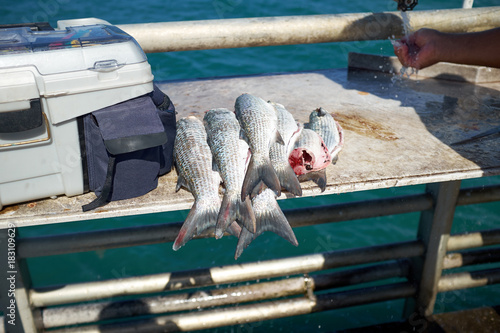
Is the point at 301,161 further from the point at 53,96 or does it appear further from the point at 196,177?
the point at 53,96

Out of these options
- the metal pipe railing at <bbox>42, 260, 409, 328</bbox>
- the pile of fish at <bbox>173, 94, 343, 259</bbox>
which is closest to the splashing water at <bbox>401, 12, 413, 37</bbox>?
the pile of fish at <bbox>173, 94, 343, 259</bbox>

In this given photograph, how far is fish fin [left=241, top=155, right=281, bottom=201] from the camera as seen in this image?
2172 millimetres

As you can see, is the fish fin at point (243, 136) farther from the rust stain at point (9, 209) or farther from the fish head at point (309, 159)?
the rust stain at point (9, 209)

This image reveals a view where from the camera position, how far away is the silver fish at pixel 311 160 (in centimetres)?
232

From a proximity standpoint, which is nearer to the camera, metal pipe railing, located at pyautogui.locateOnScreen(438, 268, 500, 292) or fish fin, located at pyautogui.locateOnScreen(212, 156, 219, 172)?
fish fin, located at pyautogui.locateOnScreen(212, 156, 219, 172)

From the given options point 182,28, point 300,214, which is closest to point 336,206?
point 300,214

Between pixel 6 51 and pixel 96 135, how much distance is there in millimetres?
525

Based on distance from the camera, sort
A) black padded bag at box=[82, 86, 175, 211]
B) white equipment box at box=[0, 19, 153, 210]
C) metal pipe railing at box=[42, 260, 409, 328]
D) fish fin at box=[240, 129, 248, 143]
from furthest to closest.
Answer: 1. metal pipe railing at box=[42, 260, 409, 328]
2. fish fin at box=[240, 129, 248, 143]
3. black padded bag at box=[82, 86, 175, 211]
4. white equipment box at box=[0, 19, 153, 210]

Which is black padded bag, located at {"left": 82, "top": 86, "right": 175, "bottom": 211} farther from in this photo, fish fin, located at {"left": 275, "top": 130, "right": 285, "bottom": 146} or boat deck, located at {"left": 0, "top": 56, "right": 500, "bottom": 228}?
fish fin, located at {"left": 275, "top": 130, "right": 285, "bottom": 146}

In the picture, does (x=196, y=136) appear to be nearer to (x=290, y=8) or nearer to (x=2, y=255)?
(x=2, y=255)

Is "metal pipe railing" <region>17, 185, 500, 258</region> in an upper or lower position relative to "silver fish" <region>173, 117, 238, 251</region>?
lower

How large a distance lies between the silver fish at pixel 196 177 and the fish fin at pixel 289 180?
34 cm

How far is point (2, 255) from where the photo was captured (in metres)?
2.96

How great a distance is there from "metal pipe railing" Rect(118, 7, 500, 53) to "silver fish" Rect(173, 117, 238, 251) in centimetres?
126
